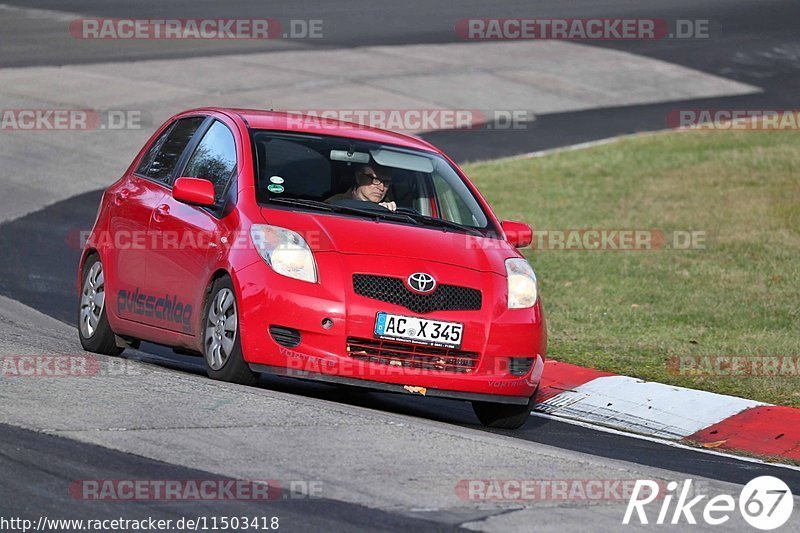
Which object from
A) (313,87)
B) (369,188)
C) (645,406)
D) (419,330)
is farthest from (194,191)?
(313,87)

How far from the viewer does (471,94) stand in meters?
27.2

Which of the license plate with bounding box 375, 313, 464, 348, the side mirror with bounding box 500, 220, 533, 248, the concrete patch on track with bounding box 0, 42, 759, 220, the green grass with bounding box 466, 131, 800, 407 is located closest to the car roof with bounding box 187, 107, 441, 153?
the side mirror with bounding box 500, 220, 533, 248

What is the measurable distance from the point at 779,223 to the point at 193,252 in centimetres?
1005

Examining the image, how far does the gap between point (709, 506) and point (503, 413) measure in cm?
265

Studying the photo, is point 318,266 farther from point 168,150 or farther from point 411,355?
point 168,150

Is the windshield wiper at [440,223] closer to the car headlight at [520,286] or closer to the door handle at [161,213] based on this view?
the car headlight at [520,286]

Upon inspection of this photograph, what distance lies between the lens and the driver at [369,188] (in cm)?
965

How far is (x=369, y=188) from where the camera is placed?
31.8 feet

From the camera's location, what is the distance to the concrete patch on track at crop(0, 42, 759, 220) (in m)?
20.9

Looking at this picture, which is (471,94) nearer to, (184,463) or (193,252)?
(193,252)

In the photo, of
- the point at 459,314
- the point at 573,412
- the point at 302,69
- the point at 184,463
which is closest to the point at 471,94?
the point at 302,69

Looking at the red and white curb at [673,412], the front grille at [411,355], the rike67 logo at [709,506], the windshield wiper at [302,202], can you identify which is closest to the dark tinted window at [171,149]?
the windshield wiper at [302,202]

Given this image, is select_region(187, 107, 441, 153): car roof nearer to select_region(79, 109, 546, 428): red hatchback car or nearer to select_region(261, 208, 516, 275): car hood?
select_region(79, 109, 546, 428): red hatchback car

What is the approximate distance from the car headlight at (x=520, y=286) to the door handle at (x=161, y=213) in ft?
7.25
